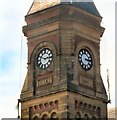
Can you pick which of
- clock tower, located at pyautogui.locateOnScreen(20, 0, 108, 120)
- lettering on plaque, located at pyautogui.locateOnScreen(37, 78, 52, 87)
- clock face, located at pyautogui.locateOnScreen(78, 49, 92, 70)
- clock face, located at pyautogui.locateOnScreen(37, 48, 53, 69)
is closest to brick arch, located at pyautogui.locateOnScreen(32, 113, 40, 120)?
clock tower, located at pyautogui.locateOnScreen(20, 0, 108, 120)

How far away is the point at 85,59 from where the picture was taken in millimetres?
54625

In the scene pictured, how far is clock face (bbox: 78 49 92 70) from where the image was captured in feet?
177

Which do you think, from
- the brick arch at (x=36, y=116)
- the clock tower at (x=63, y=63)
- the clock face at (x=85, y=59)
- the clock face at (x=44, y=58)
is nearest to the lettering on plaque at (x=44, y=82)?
the clock tower at (x=63, y=63)

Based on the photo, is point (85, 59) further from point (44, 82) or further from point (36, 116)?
point (36, 116)

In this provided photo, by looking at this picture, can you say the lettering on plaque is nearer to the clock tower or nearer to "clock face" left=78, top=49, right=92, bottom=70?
the clock tower

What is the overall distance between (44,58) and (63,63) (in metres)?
2.32

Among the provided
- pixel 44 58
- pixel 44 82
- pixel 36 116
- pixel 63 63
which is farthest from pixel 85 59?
pixel 36 116

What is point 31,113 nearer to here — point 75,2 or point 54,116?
point 54,116

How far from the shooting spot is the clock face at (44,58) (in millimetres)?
53750

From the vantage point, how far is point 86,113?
52.9 m

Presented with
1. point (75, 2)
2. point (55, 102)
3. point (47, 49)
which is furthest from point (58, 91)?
point (75, 2)

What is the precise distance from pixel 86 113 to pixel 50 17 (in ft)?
28.5

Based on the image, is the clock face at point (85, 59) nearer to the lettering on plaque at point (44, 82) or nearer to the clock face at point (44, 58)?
the clock face at point (44, 58)

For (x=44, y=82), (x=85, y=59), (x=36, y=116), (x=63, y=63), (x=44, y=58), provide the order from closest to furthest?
(x=63, y=63) < (x=36, y=116) < (x=44, y=82) < (x=44, y=58) < (x=85, y=59)
